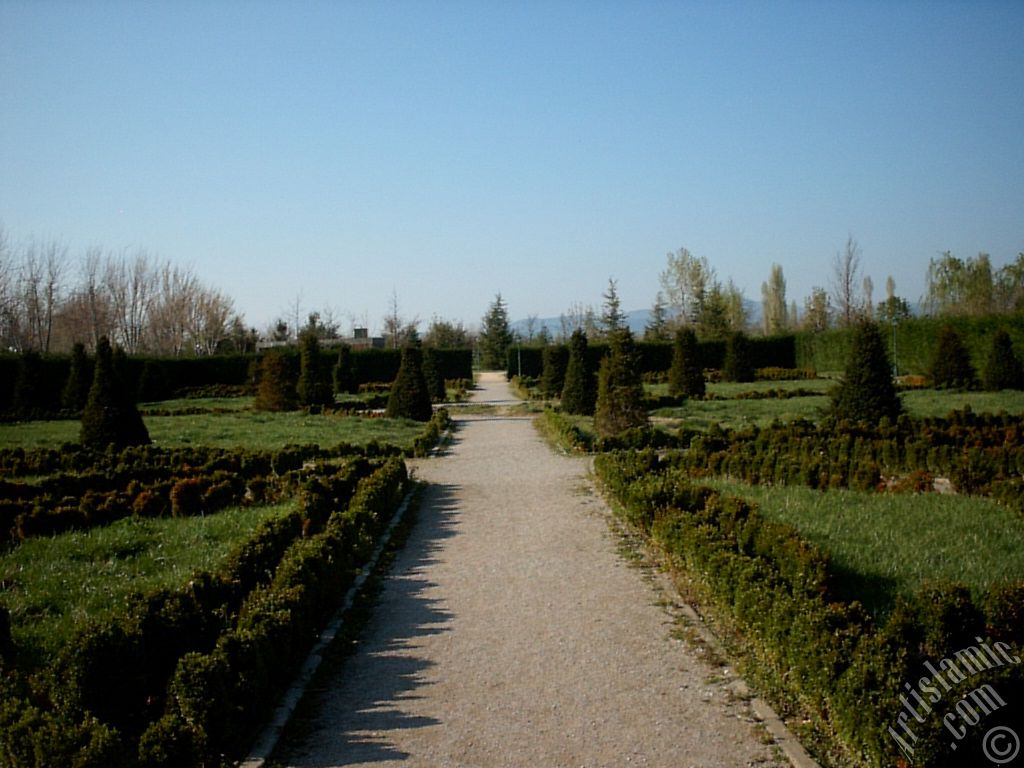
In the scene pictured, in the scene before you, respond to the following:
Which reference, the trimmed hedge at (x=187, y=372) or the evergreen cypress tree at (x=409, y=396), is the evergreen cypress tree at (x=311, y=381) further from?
the evergreen cypress tree at (x=409, y=396)

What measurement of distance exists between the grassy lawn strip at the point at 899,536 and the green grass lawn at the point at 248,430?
977cm

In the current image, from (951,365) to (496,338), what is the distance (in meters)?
37.6

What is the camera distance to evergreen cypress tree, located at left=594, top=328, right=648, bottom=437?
A: 1770 cm

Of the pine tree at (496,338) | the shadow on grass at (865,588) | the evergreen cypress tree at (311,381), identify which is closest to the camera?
the shadow on grass at (865,588)

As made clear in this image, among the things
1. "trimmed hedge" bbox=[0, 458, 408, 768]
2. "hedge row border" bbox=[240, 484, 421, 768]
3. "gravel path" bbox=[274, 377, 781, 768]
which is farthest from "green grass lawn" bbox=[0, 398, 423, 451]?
"trimmed hedge" bbox=[0, 458, 408, 768]

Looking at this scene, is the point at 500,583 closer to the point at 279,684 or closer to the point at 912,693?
the point at 279,684

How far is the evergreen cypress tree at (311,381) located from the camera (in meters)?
29.7

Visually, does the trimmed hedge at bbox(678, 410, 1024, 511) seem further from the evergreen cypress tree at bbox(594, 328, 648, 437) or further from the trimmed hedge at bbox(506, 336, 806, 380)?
the trimmed hedge at bbox(506, 336, 806, 380)

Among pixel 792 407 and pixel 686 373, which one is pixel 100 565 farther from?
pixel 686 373

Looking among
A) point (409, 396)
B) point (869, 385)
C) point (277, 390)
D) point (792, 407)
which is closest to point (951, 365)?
point (792, 407)

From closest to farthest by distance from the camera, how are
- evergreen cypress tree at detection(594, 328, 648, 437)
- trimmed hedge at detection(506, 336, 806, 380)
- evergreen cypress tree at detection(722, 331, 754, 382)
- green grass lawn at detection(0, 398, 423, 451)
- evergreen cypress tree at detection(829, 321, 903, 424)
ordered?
evergreen cypress tree at detection(829, 321, 903, 424) < evergreen cypress tree at detection(594, 328, 648, 437) < green grass lawn at detection(0, 398, 423, 451) < evergreen cypress tree at detection(722, 331, 754, 382) < trimmed hedge at detection(506, 336, 806, 380)

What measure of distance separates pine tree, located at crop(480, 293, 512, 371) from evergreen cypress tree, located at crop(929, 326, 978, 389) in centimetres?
3598

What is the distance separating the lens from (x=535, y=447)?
18.2 m

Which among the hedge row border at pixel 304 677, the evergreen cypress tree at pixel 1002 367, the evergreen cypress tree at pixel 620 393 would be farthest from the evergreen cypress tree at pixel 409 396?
the evergreen cypress tree at pixel 1002 367
